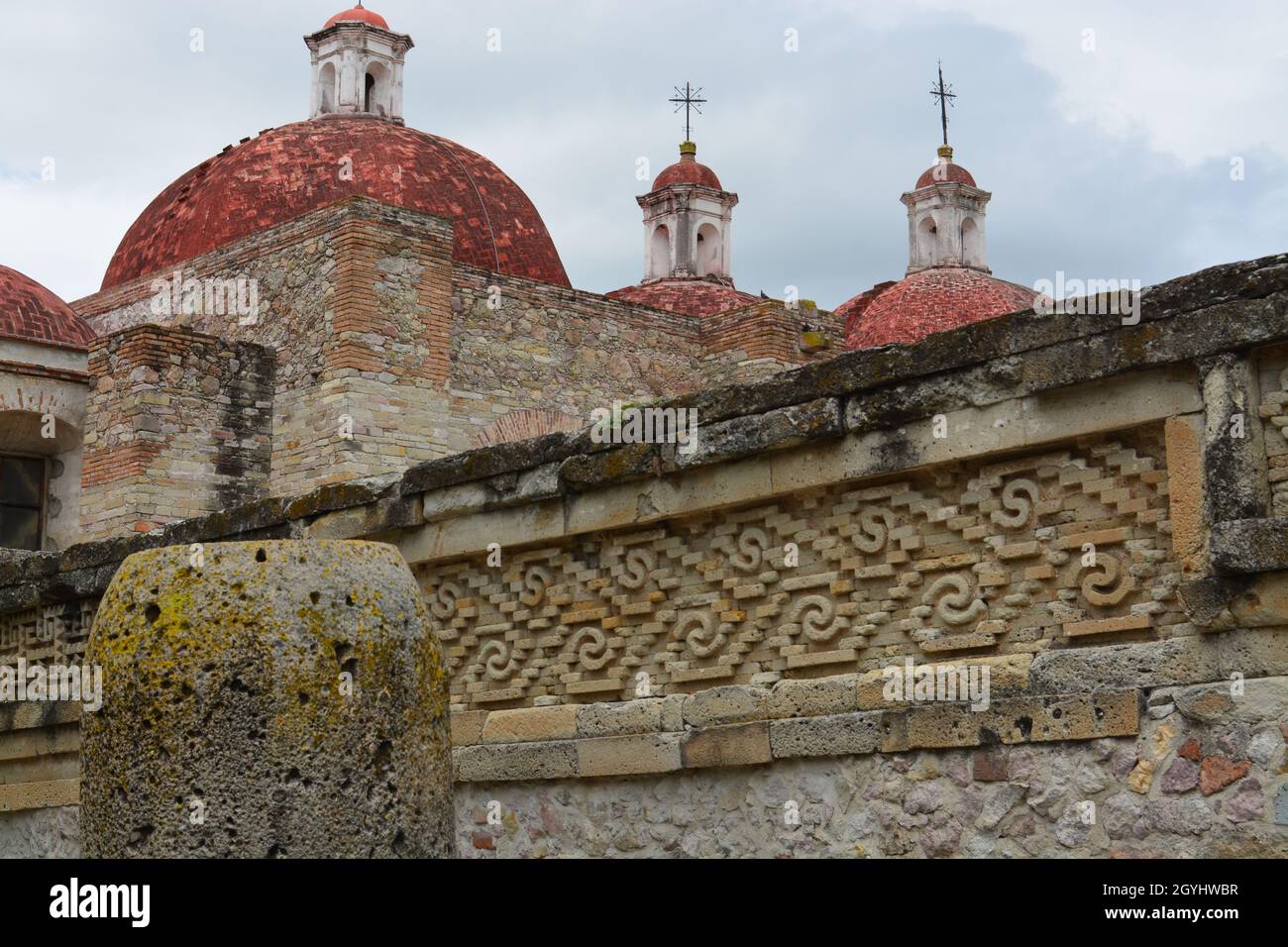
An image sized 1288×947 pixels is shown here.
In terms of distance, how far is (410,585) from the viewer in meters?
3.95

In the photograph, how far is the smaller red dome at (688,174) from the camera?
29.5 meters

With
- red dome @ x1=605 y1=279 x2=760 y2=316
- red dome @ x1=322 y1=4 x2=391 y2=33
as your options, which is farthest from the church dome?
red dome @ x1=605 y1=279 x2=760 y2=316

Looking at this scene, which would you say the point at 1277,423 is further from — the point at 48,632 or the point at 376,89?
the point at 376,89

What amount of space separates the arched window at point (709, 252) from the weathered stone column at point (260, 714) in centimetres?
2514

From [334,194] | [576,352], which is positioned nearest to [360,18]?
[334,194]

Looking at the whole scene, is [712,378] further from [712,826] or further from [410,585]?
[410,585]

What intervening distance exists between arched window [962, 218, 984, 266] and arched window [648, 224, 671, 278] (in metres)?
6.39

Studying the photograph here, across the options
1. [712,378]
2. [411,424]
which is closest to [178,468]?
[411,424]

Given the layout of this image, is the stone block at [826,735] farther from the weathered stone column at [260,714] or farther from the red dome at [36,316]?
the red dome at [36,316]

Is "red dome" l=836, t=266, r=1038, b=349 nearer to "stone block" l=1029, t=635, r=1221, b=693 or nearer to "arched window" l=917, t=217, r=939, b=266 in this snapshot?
"arched window" l=917, t=217, r=939, b=266

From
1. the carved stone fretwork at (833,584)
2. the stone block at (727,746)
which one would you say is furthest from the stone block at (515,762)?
the stone block at (727,746)

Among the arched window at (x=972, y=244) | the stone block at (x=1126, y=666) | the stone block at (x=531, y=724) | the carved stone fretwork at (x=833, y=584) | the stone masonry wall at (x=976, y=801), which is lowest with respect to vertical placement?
the stone masonry wall at (x=976, y=801)

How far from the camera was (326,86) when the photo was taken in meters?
22.7

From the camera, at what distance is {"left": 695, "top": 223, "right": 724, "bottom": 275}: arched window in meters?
28.7
